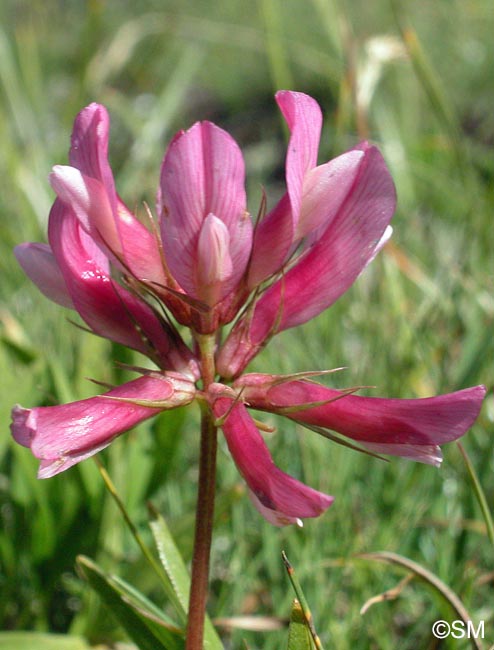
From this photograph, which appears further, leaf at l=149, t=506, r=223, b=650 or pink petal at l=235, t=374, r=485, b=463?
leaf at l=149, t=506, r=223, b=650

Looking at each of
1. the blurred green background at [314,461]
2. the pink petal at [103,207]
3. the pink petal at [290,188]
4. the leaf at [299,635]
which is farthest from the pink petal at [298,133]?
the blurred green background at [314,461]

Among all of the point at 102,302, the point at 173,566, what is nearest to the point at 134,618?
the point at 173,566

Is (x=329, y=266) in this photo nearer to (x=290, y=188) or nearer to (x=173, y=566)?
(x=290, y=188)

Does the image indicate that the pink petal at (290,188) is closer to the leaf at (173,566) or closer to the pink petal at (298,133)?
the pink petal at (298,133)

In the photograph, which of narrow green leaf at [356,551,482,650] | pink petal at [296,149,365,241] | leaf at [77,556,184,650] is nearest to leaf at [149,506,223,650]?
leaf at [77,556,184,650]

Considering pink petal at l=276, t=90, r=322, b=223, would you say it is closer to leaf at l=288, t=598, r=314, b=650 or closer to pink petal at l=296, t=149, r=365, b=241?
pink petal at l=296, t=149, r=365, b=241

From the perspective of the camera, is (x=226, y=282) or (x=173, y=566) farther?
(x=173, y=566)
